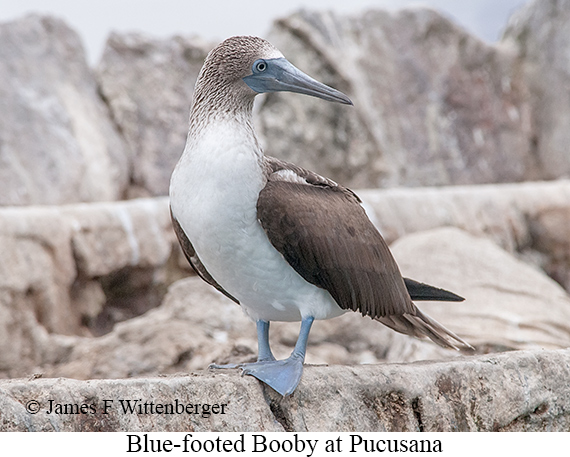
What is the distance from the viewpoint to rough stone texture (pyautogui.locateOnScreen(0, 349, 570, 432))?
3.28 metres

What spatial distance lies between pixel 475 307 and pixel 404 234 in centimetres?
389

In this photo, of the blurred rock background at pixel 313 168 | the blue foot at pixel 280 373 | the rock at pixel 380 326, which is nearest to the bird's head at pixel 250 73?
the blue foot at pixel 280 373

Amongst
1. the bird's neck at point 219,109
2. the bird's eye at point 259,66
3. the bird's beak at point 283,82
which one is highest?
the bird's eye at point 259,66

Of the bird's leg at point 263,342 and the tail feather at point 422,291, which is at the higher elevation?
the tail feather at point 422,291

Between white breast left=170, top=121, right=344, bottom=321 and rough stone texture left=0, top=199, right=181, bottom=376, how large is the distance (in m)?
5.15

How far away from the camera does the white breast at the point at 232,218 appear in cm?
365

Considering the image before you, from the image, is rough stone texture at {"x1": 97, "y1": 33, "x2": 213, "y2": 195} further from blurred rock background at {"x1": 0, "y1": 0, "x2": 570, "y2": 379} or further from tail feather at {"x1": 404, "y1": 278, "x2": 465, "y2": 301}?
tail feather at {"x1": 404, "y1": 278, "x2": 465, "y2": 301}

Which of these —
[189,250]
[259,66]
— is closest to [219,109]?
[259,66]

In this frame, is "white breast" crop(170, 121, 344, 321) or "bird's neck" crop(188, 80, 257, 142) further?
"bird's neck" crop(188, 80, 257, 142)

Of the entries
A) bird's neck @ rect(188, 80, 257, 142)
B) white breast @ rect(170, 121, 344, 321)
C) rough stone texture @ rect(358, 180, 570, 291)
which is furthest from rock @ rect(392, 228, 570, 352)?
bird's neck @ rect(188, 80, 257, 142)

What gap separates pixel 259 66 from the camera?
3.87m

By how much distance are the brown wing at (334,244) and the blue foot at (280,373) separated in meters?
0.41

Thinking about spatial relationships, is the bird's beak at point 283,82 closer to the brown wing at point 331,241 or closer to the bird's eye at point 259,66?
the bird's eye at point 259,66
